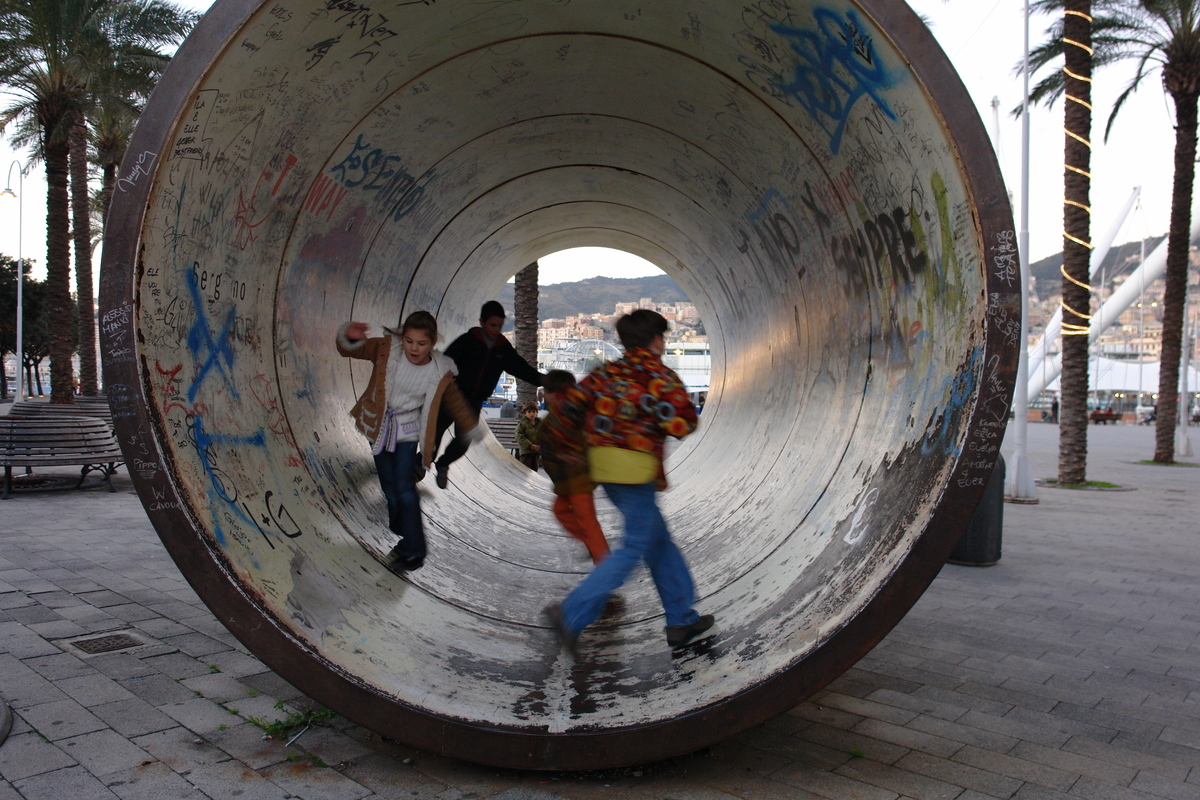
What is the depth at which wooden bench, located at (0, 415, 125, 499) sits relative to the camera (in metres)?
10.8

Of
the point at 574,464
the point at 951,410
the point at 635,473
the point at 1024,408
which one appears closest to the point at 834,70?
the point at 951,410

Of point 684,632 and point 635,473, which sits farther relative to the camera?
point 684,632

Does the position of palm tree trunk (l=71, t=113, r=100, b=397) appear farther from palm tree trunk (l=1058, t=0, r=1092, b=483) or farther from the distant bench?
palm tree trunk (l=1058, t=0, r=1092, b=483)

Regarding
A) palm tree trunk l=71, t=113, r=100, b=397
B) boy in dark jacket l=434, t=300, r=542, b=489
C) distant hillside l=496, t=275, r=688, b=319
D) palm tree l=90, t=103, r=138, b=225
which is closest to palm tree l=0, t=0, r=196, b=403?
palm tree l=90, t=103, r=138, b=225

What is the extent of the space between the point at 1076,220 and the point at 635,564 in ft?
47.9

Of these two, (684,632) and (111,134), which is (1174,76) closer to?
(684,632)

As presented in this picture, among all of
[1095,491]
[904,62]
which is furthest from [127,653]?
[1095,491]

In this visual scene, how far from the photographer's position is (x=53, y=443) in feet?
36.2

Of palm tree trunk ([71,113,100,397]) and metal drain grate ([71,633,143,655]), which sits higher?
palm tree trunk ([71,113,100,397])

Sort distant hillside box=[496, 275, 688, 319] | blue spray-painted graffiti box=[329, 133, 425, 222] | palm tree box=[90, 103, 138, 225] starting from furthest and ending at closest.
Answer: distant hillside box=[496, 275, 688, 319] < palm tree box=[90, 103, 138, 225] < blue spray-painted graffiti box=[329, 133, 425, 222]

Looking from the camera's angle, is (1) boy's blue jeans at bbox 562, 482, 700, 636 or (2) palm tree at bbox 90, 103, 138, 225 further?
(2) palm tree at bbox 90, 103, 138, 225

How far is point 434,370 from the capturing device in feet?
17.0

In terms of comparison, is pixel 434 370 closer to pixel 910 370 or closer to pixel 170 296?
pixel 170 296

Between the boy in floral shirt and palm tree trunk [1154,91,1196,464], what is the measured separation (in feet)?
59.4
